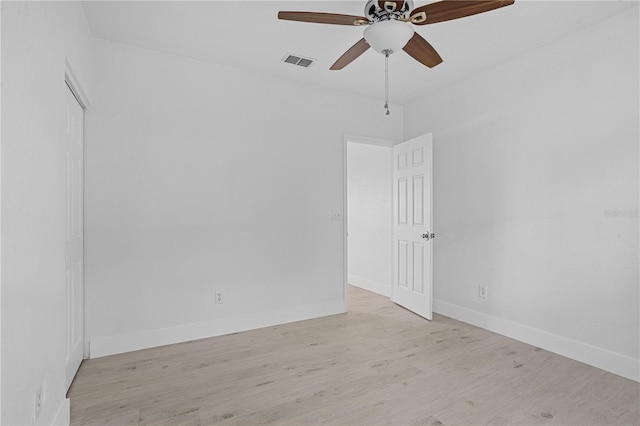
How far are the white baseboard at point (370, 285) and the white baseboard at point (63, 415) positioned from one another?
3.71 m

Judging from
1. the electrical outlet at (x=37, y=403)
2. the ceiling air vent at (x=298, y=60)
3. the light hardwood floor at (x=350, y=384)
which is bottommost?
the light hardwood floor at (x=350, y=384)

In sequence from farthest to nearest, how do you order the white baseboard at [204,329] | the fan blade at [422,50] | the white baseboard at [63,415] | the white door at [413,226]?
the white door at [413,226] < the white baseboard at [204,329] < the fan blade at [422,50] < the white baseboard at [63,415]

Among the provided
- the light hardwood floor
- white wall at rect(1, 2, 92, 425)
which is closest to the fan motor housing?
white wall at rect(1, 2, 92, 425)

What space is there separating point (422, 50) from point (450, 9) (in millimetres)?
493

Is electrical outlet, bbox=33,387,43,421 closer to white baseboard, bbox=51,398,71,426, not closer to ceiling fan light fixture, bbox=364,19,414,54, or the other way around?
white baseboard, bbox=51,398,71,426

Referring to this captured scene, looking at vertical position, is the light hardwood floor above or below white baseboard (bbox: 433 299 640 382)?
below

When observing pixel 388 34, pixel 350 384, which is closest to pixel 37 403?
pixel 350 384

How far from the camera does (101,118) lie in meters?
2.90

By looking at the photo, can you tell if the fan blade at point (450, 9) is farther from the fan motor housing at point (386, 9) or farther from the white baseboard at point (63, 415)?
the white baseboard at point (63, 415)

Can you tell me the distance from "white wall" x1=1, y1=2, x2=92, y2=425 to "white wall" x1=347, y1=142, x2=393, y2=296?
375 cm

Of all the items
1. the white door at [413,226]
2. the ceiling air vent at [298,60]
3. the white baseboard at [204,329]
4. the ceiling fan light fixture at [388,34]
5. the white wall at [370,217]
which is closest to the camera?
the ceiling fan light fixture at [388,34]

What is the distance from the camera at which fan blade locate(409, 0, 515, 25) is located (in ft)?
6.15

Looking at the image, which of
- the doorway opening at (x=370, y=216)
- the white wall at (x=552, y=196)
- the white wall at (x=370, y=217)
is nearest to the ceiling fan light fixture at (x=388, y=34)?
the white wall at (x=552, y=196)

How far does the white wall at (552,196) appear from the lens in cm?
256
